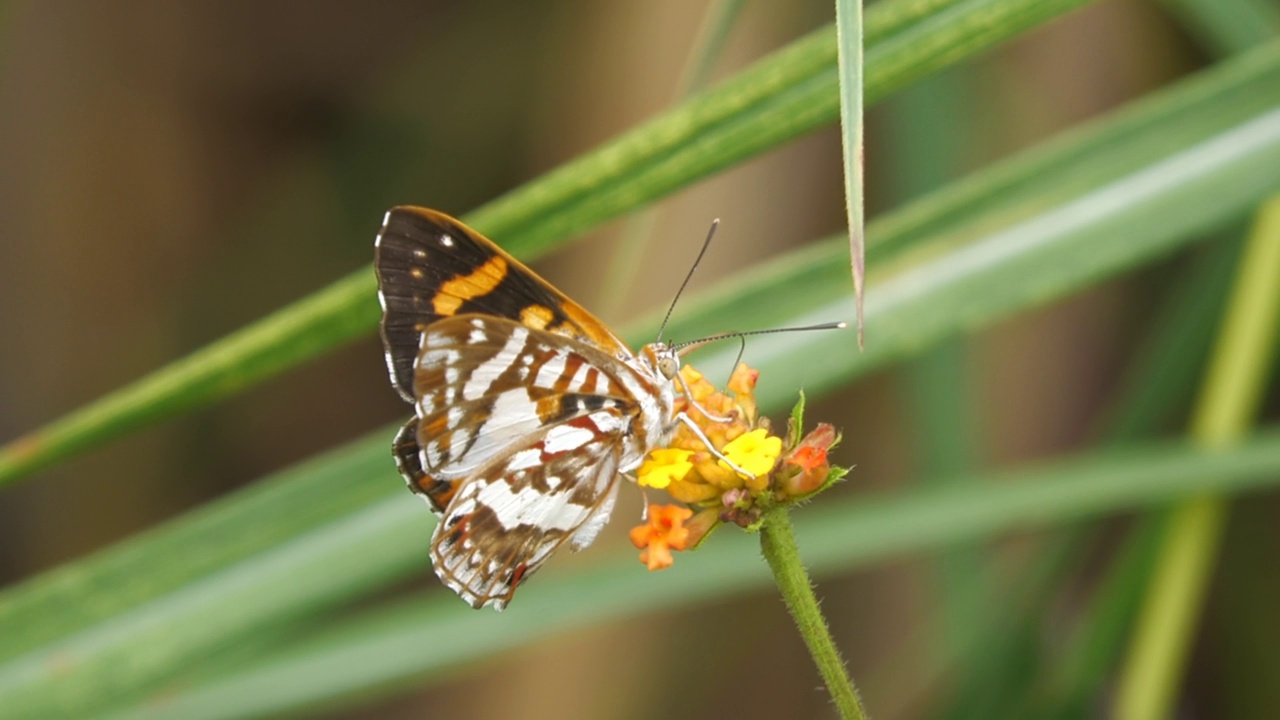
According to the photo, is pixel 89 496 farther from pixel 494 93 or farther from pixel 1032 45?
pixel 1032 45

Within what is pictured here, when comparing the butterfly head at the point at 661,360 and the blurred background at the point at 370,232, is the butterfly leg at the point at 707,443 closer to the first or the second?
the butterfly head at the point at 661,360

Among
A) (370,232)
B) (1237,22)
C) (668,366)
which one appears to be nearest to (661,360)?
(668,366)

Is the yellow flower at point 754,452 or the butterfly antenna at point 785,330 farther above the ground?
the butterfly antenna at point 785,330

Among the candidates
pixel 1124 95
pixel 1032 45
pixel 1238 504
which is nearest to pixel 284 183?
pixel 1032 45

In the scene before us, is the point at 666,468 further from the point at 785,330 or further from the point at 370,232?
the point at 370,232

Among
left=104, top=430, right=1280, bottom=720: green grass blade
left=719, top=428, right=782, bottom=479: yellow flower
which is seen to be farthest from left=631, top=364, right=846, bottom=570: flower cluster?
left=104, top=430, right=1280, bottom=720: green grass blade

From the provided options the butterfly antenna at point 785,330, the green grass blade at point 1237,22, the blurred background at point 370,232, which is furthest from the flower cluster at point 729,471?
the blurred background at point 370,232

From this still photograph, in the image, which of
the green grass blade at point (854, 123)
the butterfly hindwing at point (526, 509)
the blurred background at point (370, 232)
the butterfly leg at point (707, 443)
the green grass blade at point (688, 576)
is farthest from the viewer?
the blurred background at point (370, 232)
